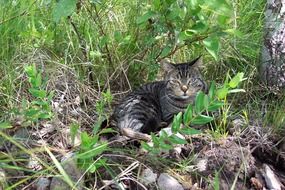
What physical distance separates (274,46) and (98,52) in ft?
3.33

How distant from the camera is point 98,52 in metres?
3.28

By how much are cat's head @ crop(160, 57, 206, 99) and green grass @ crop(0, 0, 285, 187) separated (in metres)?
0.10

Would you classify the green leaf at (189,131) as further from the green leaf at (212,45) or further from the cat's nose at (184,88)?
the cat's nose at (184,88)

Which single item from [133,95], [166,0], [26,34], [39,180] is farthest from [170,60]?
[39,180]

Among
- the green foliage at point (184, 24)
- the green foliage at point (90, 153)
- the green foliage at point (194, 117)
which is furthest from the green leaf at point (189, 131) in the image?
the green foliage at point (184, 24)

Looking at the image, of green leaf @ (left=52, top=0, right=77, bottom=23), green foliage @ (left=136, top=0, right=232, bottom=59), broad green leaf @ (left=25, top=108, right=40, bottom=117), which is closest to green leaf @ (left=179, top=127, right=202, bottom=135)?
green foliage @ (left=136, top=0, right=232, bottom=59)

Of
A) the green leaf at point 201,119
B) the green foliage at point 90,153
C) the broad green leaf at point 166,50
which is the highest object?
the broad green leaf at point 166,50

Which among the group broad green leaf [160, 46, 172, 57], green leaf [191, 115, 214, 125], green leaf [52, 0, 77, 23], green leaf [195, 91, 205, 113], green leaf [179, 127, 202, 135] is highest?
green leaf [52, 0, 77, 23]

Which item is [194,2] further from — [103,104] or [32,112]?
[32,112]

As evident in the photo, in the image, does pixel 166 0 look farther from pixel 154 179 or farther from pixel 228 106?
pixel 154 179

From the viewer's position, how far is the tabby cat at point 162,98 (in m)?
3.23

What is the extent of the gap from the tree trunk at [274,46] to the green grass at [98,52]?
0.09 meters

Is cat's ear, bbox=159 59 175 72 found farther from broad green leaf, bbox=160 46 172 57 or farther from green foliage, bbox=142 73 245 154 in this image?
green foliage, bbox=142 73 245 154

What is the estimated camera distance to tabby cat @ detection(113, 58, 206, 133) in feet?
10.6
